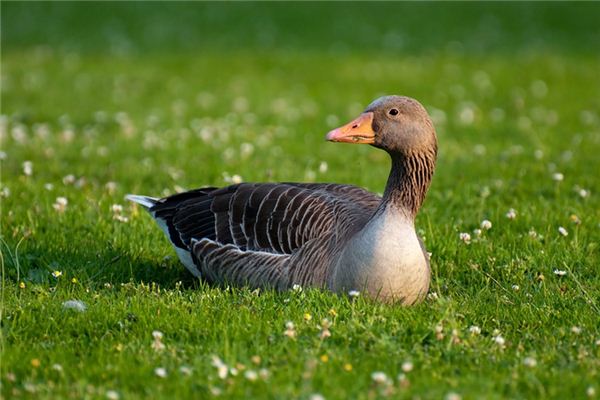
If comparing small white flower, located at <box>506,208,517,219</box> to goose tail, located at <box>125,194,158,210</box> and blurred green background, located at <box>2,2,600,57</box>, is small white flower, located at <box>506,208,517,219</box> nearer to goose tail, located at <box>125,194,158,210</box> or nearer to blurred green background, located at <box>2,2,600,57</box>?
goose tail, located at <box>125,194,158,210</box>

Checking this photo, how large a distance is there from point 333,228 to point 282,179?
3403 mm

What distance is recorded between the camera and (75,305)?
5.68 m

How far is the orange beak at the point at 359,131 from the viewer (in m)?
6.06

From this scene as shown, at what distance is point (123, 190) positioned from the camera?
9.35 metres

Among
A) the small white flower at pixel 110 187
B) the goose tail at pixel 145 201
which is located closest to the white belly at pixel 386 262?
the goose tail at pixel 145 201

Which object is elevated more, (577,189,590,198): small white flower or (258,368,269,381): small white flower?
(577,189,590,198): small white flower

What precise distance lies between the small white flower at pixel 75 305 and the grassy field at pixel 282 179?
0.08ft

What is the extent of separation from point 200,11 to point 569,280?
20.8 metres

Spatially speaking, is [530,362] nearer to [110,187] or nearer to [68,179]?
[110,187]

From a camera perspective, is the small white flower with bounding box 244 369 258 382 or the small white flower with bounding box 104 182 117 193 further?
the small white flower with bounding box 104 182 117 193

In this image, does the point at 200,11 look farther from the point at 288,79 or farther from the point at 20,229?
the point at 20,229

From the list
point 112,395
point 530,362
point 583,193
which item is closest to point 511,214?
point 583,193

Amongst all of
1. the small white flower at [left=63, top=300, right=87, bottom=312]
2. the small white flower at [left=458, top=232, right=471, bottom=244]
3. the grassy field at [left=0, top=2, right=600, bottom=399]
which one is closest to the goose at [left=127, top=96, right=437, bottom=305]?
the grassy field at [left=0, top=2, right=600, bottom=399]

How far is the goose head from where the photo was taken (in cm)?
607
